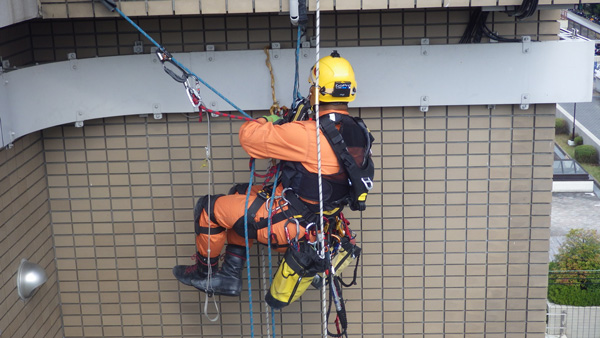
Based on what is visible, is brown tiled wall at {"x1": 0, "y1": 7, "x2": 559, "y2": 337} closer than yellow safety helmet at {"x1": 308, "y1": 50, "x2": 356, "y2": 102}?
No

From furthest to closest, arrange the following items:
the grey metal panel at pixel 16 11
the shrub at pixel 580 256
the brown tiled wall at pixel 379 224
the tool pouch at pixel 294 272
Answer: the shrub at pixel 580 256 < the brown tiled wall at pixel 379 224 < the tool pouch at pixel 294 272 < the grey metal panel at pixel 16 11

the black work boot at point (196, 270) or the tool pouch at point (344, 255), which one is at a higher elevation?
the tool pouch at point (344, 255)

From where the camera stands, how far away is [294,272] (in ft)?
16.2

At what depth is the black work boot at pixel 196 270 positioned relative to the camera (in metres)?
5.25

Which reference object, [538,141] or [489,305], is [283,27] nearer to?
[538,141]

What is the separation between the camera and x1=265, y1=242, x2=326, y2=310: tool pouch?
191 inches

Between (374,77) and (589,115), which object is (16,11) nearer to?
(374,77)

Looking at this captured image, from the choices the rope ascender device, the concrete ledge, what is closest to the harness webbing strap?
the rope ascender device

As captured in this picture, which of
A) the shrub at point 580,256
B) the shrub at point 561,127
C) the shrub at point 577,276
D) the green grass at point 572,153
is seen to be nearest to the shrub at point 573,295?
the shrub at point 577,276

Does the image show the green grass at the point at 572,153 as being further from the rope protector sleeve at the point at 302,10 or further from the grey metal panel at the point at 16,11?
the grey metal panel at the point at 16,11

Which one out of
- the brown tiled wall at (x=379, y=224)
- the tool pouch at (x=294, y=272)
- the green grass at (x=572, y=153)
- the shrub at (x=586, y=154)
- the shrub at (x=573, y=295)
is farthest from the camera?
the shrub at (x=586, y=154)

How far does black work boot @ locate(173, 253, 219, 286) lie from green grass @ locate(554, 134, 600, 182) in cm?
2215

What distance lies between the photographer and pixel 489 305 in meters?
6.01

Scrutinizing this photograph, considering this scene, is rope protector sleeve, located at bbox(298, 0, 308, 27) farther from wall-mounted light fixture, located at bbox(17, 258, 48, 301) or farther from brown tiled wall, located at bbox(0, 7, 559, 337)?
wall-mounted light fixture, located at bbox(17, 258, 48, 301)
